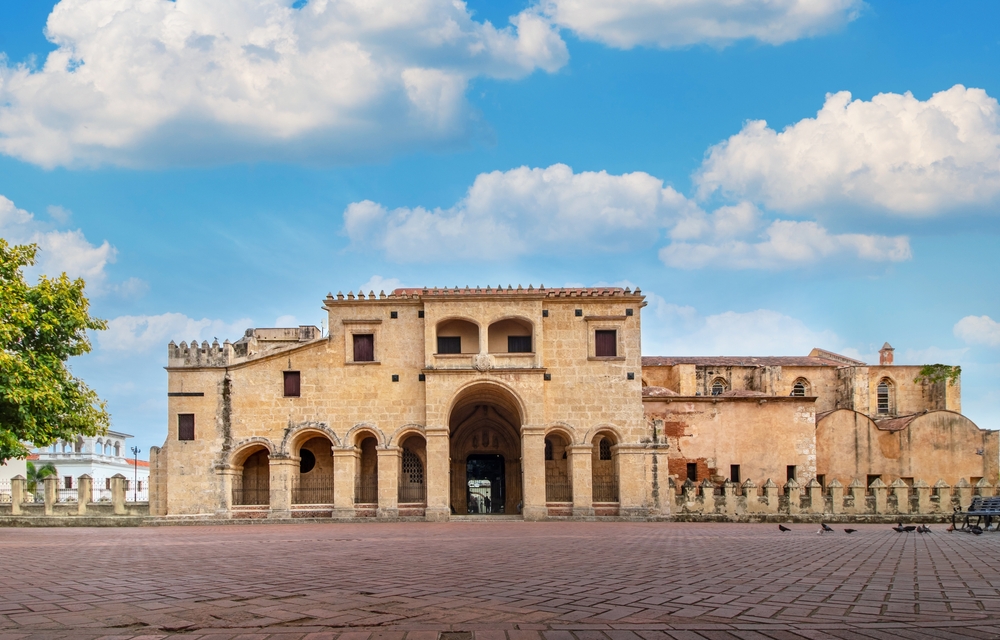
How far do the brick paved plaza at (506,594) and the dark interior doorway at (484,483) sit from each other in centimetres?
2412

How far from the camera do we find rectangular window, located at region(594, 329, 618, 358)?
3484 centimetres

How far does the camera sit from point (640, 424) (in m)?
34.3

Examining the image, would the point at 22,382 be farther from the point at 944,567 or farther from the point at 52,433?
the point at 944,567

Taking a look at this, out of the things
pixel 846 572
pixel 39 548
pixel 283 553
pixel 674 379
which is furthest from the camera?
pixel 674 379

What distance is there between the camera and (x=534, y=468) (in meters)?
33.6

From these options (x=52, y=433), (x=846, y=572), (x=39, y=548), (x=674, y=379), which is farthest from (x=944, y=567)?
Result: (x=674, y=379)

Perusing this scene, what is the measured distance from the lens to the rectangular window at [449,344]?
3559 cm

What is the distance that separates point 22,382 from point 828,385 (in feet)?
128

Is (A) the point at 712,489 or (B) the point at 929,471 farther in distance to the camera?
(B) the point at 929,471

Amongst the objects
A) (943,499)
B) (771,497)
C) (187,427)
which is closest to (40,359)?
(187,427)

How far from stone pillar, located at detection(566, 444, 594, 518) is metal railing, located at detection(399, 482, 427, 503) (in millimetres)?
6366

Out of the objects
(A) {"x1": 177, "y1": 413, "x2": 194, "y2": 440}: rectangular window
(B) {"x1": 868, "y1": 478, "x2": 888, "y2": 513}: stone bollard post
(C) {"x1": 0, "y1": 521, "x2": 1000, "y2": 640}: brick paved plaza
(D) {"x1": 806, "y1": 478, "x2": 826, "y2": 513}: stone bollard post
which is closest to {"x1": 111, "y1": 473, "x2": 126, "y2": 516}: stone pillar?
(A) {"x1": 177, "y1": 413, "x2": 194, "y2": 440}: rectangular window

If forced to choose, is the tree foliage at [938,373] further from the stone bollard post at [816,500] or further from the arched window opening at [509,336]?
the arched window opening at [509,336]

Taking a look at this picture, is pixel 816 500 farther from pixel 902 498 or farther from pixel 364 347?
pixel 364 347
